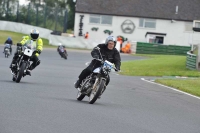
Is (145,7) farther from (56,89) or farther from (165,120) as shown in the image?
(165,120)

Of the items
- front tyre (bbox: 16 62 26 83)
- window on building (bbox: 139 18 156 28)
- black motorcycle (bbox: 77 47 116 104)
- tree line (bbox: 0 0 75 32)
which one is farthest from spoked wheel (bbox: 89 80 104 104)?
window on building (bbox: 139 18 156 28)

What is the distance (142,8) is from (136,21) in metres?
1.74

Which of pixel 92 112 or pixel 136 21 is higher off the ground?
pixel 136 21

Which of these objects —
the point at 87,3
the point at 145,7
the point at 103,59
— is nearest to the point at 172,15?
the point at 145,7

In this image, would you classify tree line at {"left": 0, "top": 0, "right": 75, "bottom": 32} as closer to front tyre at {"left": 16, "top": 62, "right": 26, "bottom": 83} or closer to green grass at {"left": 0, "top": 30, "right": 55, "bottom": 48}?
green grass at {"left": 0, "top": 30, "right": 55, "bottom": 48}

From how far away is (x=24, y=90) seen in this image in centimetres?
1705

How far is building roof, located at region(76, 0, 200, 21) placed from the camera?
7825 centimetres

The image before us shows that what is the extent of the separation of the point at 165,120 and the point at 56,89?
6578 mm

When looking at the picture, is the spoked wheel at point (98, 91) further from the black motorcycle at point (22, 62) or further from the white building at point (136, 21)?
the white building at point (136, 21)

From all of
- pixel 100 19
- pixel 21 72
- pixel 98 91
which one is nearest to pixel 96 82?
pixel 98 91

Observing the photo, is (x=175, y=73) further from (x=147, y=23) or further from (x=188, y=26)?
(x=188, y=26)

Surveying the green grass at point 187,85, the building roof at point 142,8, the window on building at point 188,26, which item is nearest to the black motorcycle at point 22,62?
the green grass at point 187,85

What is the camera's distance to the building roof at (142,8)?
257 ft

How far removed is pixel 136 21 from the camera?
78625mm
